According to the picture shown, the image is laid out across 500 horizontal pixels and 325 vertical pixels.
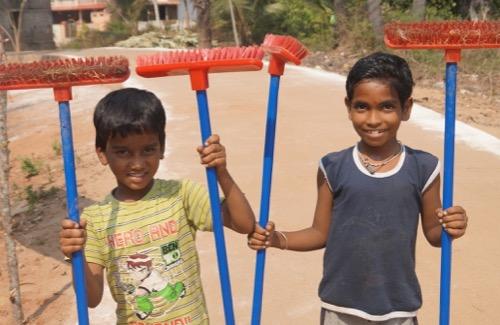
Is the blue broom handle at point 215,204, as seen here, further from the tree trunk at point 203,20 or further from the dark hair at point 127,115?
the tree trunk at point 203,20

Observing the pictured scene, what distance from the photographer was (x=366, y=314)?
1823 mm

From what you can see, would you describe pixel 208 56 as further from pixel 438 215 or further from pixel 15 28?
pixel 15 28

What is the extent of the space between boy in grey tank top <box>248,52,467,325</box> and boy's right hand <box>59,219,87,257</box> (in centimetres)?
72

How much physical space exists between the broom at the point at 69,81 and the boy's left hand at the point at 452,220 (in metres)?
1.01

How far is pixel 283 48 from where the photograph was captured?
5.83 feet

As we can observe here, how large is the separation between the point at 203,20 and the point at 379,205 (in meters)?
14.6

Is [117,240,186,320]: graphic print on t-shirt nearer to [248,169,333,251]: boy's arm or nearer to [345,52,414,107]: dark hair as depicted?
[248,169,333,251]: boy's arm

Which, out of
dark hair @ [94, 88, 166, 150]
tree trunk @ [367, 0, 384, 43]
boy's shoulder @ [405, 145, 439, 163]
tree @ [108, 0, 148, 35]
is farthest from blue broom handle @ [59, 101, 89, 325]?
tree @ [108, 0, 148, 35]

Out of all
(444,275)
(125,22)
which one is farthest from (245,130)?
(125,22)

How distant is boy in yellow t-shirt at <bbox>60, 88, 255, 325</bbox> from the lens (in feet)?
5.81

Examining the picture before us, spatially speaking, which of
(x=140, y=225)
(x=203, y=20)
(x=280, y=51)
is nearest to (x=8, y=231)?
(x=140, y=225)

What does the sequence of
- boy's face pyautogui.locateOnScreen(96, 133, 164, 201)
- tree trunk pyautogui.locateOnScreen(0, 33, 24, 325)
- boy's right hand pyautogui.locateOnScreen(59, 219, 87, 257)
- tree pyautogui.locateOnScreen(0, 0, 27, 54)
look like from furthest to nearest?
tree pyautogui.locateOnScreen(0, 0, 27, 54) → tree trunk pyautogui.locateOnScreen(0, 33, 24, 325) → boy's face pyautogui.locateOnScreen(96, 133, 164, 201) → boy's right hand pyautogui.locateOnScreen(59, 219, 87, 257)

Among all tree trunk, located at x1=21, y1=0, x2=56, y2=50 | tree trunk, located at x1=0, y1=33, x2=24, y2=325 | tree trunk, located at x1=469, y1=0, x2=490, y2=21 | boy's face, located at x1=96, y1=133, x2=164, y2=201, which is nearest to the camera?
boy's face, located at x1=96, y1=133, x2=164, y2=201

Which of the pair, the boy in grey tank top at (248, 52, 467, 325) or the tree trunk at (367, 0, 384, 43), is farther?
the tree trunk at (367, 0, 384, 43)
